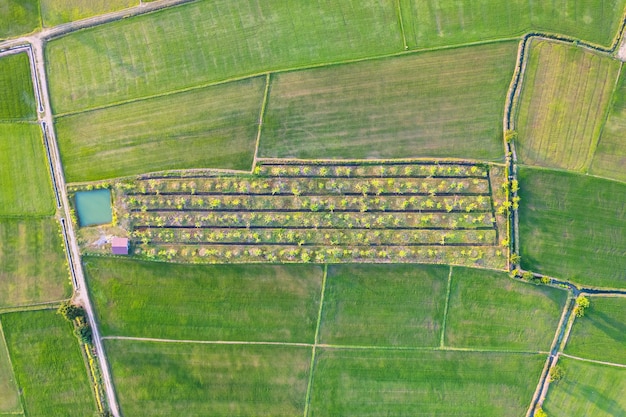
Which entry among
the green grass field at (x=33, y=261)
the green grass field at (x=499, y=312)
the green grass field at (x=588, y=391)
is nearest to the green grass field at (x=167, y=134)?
the green grass field at (x=33, y=261)

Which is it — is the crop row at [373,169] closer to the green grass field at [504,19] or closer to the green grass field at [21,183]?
the green grass field at [504,19]

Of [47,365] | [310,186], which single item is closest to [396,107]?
[310,186]

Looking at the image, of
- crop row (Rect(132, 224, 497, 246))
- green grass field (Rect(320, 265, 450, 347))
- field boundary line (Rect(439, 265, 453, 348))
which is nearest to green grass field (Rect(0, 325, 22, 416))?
crop row (Rect(132, 224, 497, 246))

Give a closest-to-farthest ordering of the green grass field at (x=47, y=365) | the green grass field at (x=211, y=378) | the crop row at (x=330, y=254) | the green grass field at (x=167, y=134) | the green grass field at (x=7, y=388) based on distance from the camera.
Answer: the crop row at (x=330, y=254), the green grass field at (x=167, y=134), the green grass field at (x=211, y=378), the green grass field at (x=47, y=365), the green grass field at (x=7, y=388)

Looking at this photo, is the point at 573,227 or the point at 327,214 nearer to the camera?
the point at 573,227

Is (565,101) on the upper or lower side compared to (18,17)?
lower

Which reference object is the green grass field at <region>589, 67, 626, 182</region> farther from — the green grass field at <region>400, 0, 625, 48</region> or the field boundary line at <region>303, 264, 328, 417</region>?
the field boundary line at <region>303, 264, 328, 417</region>

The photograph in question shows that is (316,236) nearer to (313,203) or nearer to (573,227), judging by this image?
(313,203)
